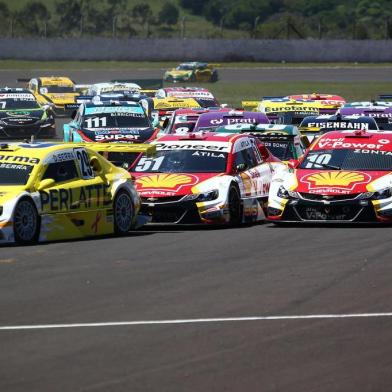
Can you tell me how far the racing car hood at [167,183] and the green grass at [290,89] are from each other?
1410 inches

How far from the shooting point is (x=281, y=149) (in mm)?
22734

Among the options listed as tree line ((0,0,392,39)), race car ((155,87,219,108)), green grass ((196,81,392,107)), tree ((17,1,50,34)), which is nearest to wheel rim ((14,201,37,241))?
race car ((155,87,219,108))

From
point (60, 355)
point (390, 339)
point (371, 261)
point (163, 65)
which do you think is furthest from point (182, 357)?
point (163, 65)

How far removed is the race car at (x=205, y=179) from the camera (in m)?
17.8

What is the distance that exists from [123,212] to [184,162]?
2242 mm

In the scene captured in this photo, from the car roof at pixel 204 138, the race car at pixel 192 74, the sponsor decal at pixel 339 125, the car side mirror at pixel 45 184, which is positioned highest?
the car roof at pixel 204 138

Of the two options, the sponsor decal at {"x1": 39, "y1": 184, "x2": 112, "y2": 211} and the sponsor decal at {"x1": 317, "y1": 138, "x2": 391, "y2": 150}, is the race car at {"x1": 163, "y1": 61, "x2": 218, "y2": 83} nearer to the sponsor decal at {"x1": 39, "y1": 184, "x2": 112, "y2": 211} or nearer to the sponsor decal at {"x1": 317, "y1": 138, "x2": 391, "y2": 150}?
the sponsor decal at {"x1": 317, "y1": 138, "x2": 391, "y2": 150}

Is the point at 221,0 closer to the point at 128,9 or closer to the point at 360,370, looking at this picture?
the point at 128,9

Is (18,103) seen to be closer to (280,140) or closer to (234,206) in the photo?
(280,140)

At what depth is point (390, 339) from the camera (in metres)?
8.88

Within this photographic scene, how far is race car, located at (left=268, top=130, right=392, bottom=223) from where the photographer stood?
57.7 feet

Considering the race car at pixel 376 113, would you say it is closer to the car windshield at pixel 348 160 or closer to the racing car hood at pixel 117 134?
the racing car hood at pixel 117 134

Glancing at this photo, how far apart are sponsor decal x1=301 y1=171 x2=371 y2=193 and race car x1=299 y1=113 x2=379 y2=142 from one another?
718cm

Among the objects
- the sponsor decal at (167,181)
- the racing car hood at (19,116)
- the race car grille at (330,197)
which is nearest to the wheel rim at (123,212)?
the sponsor decal at (167,181)
